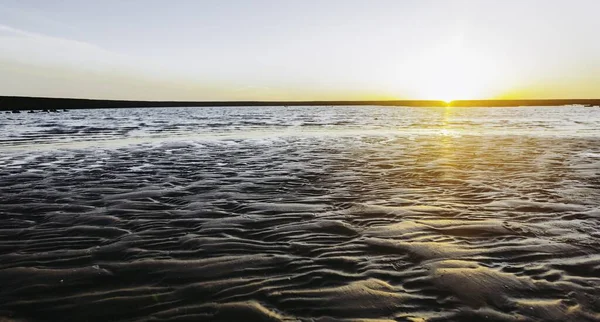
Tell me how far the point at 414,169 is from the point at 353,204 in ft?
17.1

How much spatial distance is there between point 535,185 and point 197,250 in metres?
8.22

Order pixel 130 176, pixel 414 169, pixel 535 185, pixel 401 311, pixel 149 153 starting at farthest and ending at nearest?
pixel 149 153, pixel 414 169, pixel 130 176, pixel 535 185, pixel 401 311

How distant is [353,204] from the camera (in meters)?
8.00

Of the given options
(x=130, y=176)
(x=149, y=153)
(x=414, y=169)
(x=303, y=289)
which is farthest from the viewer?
(x=149, y=153)

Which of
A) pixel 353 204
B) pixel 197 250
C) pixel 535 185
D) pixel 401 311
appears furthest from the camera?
pixel 535 185

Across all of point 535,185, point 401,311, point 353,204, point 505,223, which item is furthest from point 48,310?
point 535,185

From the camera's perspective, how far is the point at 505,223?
648 centimetres

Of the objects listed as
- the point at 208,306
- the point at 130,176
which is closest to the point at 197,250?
the point at 208,306

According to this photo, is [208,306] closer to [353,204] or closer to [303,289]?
[303,289]

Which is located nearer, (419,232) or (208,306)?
(208,306)

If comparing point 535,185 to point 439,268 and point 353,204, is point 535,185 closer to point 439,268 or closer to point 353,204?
point 353,204

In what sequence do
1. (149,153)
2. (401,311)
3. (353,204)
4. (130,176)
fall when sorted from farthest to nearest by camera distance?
(149,153) < (130,176) < (353,204) < (401,311)

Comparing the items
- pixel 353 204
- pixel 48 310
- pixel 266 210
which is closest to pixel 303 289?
pixel 48 310

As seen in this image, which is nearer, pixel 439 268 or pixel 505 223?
pixel 439 268
